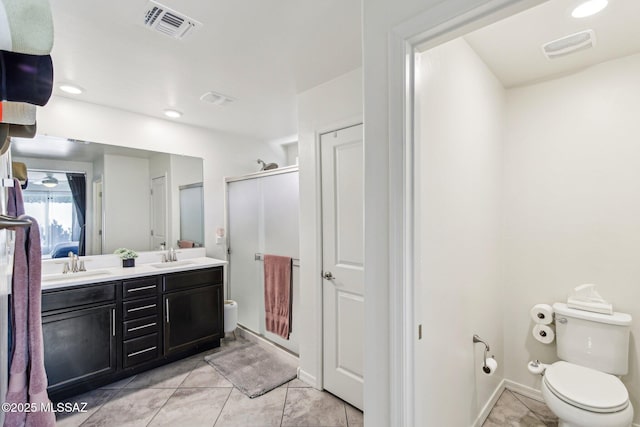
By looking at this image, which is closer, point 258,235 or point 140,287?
point 140,287

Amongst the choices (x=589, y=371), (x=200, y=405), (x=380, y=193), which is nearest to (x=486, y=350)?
(x=589, y=371)

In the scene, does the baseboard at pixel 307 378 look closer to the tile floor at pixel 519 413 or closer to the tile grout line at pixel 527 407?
the tile floor at pixel 519 413

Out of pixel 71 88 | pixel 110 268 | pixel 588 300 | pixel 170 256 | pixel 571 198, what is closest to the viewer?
pixel 588 300

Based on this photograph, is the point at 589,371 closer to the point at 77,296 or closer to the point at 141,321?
the point at 141,321

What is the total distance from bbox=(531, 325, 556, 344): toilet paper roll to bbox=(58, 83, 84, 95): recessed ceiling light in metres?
4.00

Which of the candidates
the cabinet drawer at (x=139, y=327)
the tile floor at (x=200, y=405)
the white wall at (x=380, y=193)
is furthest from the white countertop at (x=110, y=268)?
the white wall at (x=380, y=193)

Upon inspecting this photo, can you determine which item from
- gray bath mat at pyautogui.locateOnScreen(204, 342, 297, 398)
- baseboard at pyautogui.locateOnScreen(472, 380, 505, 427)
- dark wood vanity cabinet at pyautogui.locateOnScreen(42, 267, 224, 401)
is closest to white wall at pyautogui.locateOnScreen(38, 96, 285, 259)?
dark wood vanity cabinet at pyautogui.locateOnScreen(42, 267, 224, 401)

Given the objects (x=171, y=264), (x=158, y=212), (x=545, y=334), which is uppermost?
(x=158, y=212)

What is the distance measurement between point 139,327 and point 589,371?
3286 mm

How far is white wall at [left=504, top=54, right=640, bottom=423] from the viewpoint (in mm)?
1836

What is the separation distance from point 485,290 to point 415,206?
50.3 inches

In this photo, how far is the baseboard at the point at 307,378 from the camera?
236 cm

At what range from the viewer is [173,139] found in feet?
10.6

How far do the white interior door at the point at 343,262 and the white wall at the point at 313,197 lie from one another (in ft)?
0.19
